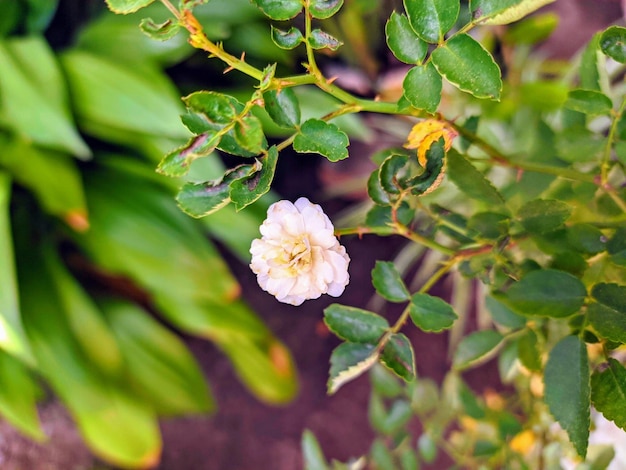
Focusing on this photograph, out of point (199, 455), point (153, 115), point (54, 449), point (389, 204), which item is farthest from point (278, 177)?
point (389, 204)

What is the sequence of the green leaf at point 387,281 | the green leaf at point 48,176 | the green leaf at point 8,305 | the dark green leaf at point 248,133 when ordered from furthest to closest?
the green leaf at point 48,176 → the green leaf at point 8,305 → the green leaf at point 387,281 → the dark green leaf at point 248,133

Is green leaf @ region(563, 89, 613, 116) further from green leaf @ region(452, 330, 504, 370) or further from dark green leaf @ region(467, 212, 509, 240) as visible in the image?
green leaf @ region(452, 330, 504, 370)

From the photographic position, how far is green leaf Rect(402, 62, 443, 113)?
31 centimetres

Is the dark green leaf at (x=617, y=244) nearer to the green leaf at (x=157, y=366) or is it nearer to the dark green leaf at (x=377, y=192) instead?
the dark green leaf at (x=377, y=192)

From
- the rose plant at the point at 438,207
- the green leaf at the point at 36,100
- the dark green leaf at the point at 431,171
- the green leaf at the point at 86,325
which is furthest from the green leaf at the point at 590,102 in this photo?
the green leaf at the point at 86,325

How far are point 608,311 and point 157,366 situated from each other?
3.08 ft

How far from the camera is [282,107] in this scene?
1.05ft

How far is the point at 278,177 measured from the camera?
4.04 feet

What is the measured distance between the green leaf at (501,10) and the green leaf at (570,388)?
0.20 m

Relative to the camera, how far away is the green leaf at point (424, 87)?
0.31 metres

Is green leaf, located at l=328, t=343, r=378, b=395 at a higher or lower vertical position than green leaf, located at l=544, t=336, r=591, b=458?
lower

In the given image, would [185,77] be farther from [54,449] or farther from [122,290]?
[54,449]

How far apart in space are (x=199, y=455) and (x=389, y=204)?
1.05 m

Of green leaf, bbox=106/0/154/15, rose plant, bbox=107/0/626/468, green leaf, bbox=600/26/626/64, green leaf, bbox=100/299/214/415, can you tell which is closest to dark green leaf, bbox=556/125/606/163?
rose plant, bbox=107/0/626/468
